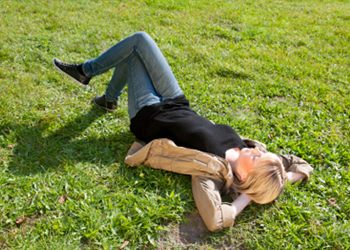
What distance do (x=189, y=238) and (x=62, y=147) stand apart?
211cm

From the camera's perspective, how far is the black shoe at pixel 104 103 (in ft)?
13.6

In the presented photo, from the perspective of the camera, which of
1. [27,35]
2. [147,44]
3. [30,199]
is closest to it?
[30,199]

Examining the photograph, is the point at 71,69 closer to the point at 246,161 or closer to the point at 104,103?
the point at 104,103

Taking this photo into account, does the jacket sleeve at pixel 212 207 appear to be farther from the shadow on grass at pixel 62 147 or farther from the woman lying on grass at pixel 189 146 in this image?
the shadow on grass at pixel 62 147

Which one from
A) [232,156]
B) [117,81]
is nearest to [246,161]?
[232,156]

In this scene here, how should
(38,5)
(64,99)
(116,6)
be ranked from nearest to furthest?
(64,99) < (38,5) < (116,6)

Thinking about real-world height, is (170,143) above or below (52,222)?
above

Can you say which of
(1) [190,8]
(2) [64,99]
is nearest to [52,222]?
(2) [64,99]

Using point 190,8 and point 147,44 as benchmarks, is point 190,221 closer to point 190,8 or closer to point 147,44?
point 147,44

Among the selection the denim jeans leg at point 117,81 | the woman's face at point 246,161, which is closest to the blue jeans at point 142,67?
the denim jeans leg at point 117,81

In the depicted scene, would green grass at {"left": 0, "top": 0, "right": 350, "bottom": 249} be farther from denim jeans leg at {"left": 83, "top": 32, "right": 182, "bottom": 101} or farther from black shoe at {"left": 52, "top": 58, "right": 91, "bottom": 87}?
denim jeans leg at {"left": 83, "top": 32, "right": 182, "bottom": 101}

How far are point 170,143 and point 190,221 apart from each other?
3.00 feet

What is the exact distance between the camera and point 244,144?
3148mm

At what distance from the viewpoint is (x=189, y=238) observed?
2.68 metres
